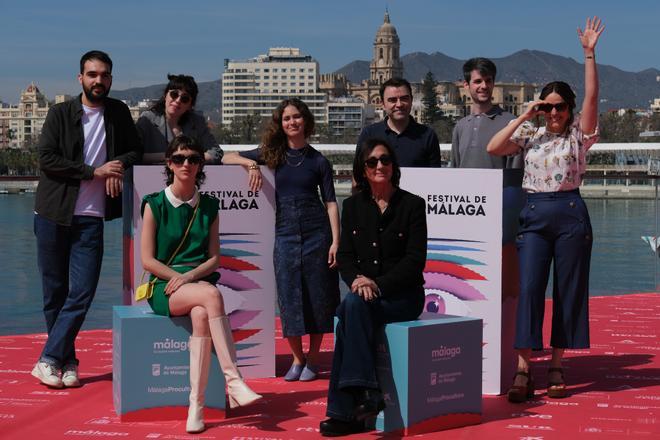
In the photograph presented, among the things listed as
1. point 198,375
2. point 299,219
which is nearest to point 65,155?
point 299,219

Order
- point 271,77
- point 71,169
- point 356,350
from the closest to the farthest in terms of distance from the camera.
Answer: point 356,350 < point 71,169 < point 271,77

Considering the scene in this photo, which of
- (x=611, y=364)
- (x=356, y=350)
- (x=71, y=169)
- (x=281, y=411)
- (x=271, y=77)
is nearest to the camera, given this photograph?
(x=356, y=350)

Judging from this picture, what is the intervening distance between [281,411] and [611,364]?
184 cm

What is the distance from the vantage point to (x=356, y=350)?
3.60 m

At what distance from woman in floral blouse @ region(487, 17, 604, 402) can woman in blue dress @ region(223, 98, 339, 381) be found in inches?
31.5

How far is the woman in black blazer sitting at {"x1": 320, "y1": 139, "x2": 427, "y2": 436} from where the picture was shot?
142 inches

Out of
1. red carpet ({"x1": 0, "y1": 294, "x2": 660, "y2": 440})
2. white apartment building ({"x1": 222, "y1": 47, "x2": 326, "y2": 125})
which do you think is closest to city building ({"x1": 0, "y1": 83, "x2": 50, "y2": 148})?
white apartment building ({"x1": 222, "y1": 47, "x2": 326, "y2": 125})

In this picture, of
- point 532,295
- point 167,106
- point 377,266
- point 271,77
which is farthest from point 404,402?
point 271,77

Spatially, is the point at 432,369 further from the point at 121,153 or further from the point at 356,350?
the point at 121,153

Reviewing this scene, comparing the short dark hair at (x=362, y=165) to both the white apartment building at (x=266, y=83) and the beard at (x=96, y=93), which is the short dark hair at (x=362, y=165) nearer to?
the beard at (x=96, y=93)

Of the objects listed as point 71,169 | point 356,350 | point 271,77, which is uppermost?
point 271,77

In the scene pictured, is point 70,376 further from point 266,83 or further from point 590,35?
point 266,83

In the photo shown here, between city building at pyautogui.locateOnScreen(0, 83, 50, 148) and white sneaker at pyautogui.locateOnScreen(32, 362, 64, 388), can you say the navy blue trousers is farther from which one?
city building at pyautogui.locateOnScreen(0, 83, 50, 148)

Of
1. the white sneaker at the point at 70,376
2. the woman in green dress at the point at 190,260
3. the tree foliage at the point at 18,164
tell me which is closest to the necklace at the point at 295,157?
the woman in green dress at the point at 190,260
